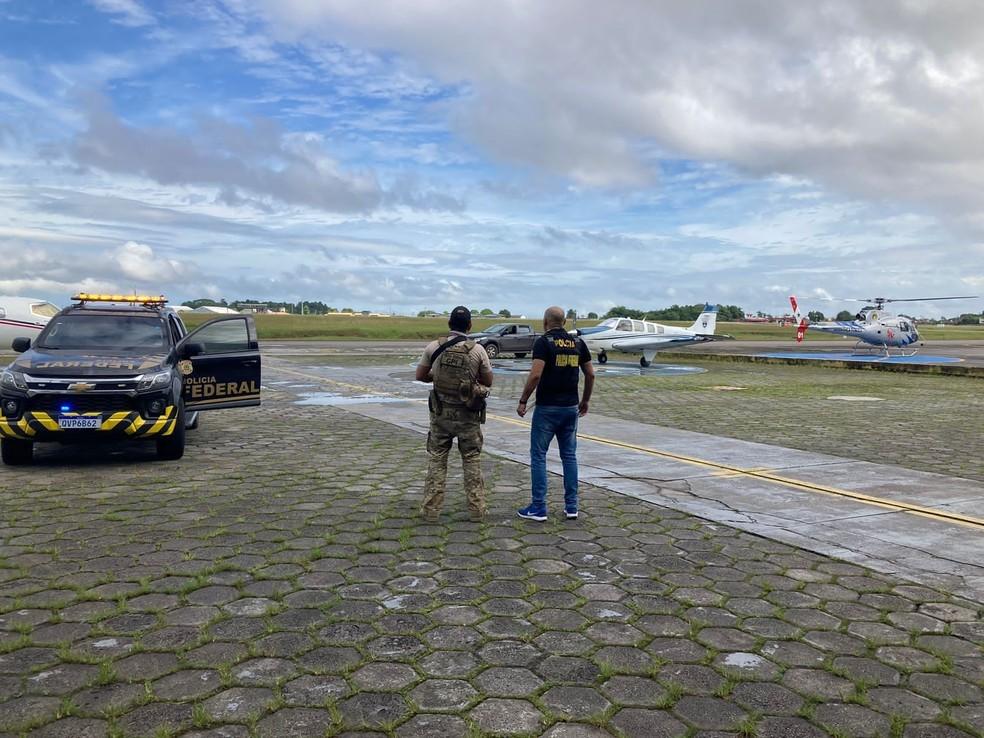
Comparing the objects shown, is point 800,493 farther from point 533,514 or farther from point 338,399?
point 338,399

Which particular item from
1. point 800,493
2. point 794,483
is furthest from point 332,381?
point 800,493

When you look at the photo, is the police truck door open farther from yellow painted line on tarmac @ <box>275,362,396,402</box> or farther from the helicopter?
the helicopter

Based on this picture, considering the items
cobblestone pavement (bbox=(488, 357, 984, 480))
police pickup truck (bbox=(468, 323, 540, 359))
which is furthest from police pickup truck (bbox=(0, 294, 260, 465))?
police pickup truck (bbox=(468, 323, 540, 359))

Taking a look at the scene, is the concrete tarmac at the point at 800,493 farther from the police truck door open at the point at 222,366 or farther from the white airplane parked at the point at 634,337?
the white airplane parked at the point at 634,337

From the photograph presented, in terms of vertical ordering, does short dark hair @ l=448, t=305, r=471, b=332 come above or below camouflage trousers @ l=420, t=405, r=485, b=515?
above

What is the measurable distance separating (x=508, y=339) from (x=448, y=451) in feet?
84.2

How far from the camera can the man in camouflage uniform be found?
19.9 ft

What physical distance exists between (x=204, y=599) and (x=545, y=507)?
2893mm

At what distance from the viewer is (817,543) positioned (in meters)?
5.64

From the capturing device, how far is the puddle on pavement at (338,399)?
49.3 ft

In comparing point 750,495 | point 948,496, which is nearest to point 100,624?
point 750,495

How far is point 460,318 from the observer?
608 cm

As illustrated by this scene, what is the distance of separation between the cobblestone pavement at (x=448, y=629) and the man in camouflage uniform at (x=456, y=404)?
288 mm

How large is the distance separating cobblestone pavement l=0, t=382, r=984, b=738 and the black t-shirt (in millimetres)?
1081
